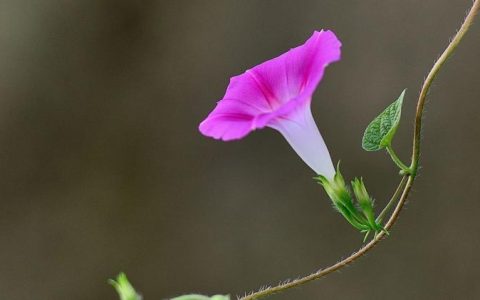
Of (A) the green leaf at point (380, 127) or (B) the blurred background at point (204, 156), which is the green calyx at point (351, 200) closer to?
(A) the green leaf at point (380, 127)

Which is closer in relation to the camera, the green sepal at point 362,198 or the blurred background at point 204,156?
the green sepal at point 362,198

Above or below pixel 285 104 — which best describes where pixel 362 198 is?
below

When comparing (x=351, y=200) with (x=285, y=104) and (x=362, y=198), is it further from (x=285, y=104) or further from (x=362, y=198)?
(x=285, y=104)

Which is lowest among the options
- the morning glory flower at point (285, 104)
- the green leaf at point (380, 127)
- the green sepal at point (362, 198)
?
the green sepal at point (362, 198)

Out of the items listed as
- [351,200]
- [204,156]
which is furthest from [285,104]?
[204,156]

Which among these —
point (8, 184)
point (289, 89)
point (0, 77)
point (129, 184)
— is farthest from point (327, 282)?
point (289, 89)

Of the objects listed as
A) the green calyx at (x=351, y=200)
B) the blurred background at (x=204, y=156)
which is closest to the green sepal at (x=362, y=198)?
the green calyx at (x=351, y=200)

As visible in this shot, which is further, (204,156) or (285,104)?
(204,156)
